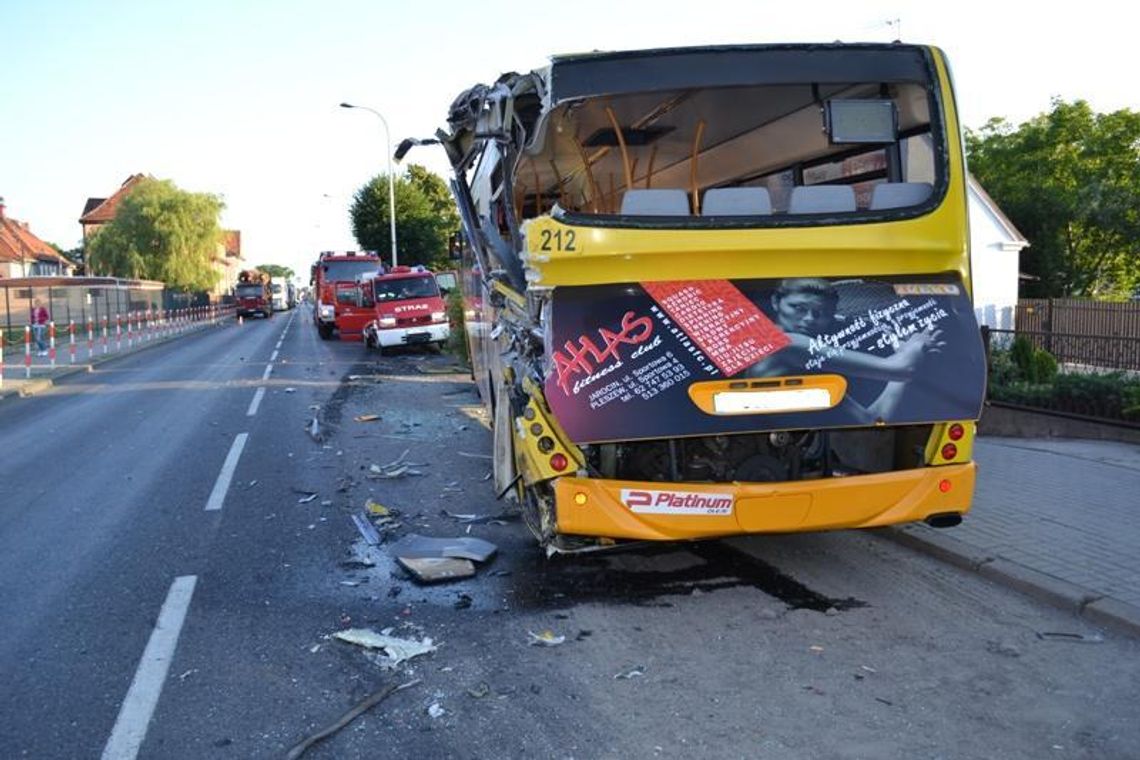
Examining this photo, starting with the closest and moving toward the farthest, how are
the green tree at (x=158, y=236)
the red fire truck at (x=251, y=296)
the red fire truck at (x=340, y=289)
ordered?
the red fire truck at (x=340, y=289) < the green tree at (x=158, y=236) < the red fire truck at (x=251, y=296)

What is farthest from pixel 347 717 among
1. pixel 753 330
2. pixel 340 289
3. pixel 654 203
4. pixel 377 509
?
pixel 340 289

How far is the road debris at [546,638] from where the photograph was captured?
187 inches

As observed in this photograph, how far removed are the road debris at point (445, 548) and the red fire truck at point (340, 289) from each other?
81.7 ft

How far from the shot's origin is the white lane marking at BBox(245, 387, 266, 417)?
1384cm

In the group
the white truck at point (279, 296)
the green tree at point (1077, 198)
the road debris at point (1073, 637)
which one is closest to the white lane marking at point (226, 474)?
the road debris at point (1073, 637)

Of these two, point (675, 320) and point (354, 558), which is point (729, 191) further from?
point (354, 558)

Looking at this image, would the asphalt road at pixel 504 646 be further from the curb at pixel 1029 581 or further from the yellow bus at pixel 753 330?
the yellow bus at pixel 753 330

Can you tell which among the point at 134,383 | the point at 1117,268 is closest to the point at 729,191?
the point at 134,383

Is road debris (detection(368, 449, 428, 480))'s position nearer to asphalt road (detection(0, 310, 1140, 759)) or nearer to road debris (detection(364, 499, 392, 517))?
asphalt road (detection(0, 310, 1140, 759))

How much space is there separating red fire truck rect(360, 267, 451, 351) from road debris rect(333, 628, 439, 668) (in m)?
19.1

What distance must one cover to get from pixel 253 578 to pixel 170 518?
2.04 metres

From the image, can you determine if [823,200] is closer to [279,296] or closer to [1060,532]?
[1060,532]

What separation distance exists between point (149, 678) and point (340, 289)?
93.4ft

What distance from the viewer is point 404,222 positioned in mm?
49906
